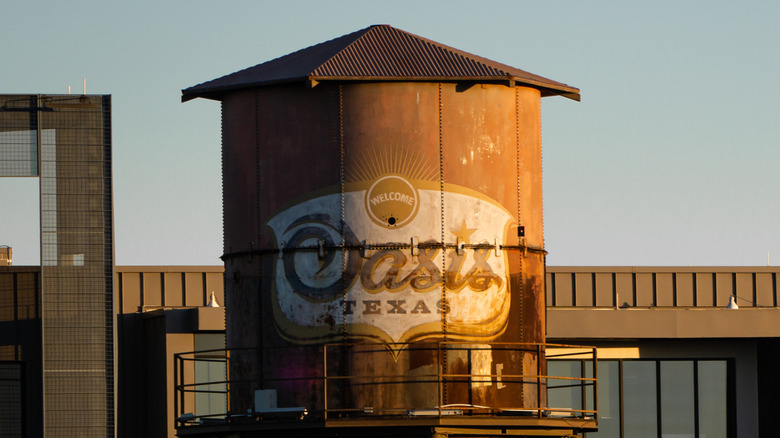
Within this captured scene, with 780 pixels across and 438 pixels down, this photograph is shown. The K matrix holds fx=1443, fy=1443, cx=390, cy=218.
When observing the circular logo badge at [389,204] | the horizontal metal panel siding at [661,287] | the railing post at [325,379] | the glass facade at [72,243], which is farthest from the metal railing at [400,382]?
the horizontal metal panel siding at [661,287]

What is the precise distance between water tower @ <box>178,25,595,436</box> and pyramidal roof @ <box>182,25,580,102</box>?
0.16ft

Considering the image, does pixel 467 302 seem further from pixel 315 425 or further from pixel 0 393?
pixel 0 393

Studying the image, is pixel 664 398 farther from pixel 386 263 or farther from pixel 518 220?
pixel 386 263

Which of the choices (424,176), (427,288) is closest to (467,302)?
(427,288)

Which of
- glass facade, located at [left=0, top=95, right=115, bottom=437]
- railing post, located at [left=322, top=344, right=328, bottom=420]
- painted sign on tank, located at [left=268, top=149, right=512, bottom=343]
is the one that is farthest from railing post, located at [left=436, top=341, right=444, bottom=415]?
glass facade, located at [left=0, top=95, right=115, bottom=437]

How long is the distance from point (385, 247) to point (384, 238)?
14 cm

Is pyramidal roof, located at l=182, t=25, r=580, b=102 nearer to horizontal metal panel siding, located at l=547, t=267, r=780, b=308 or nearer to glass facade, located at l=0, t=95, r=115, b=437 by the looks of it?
glass facade, located at l=0, t=95, r=115, b=437

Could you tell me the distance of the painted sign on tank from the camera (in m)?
22.8

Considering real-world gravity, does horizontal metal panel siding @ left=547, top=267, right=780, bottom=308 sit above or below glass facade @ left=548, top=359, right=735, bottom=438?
above

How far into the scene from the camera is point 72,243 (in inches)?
1410

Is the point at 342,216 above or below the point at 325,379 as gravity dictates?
above

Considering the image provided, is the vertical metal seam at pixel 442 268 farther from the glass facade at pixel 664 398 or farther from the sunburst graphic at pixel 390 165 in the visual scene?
the glass facade at pixel 664 398

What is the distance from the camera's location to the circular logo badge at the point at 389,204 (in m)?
22.9

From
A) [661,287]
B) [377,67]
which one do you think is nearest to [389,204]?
[377,67]
